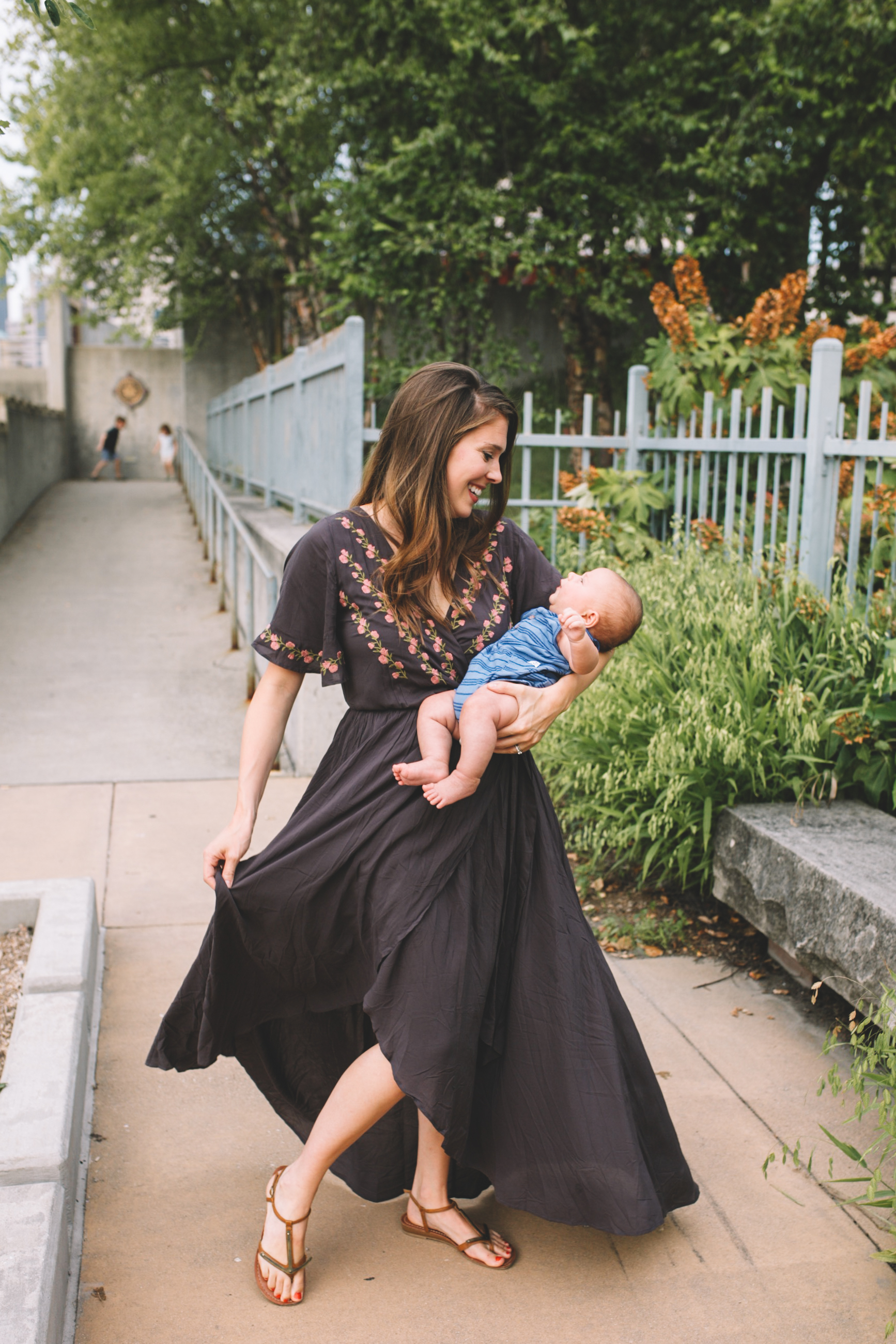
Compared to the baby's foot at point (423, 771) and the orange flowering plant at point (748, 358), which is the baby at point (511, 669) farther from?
the orange flowering plant at point (748, 358)

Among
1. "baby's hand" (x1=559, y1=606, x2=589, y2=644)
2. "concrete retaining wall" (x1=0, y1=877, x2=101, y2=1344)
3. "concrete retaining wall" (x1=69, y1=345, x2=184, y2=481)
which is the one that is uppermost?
"concrete retaining wall" (x1=69, y1=345, x2=184, y2=481)

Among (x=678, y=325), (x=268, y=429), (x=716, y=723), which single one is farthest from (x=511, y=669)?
(x=268, y=429)

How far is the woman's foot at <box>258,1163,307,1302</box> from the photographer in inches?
90.3

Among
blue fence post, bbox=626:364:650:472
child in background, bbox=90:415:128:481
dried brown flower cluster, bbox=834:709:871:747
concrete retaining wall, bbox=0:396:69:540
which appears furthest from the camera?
child in background, bbox=90:415:128:481

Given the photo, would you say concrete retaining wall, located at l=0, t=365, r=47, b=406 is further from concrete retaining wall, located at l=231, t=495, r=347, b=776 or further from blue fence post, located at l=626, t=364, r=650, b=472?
blue fence post, located at l=626, t=364, r=650, b=472

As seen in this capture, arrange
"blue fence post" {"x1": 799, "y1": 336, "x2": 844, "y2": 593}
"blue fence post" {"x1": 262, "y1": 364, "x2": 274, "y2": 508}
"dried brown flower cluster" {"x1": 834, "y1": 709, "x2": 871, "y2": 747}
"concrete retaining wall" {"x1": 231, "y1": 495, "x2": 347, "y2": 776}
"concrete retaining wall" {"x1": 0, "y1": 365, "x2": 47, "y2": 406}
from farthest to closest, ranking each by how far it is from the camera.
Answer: "concrete retaining wall" {"x1": 0, "y1": 365, "x2": 47, "y2": 406}, "blue fence post" {"x1": 262, "y1": 364, "x2": 274, "y2": 508}, "concrete retaining wall" {"x1": 231, "y1": 495, "x2": 347, "y2": 776}, "blue fence post" {"x1": 799, "y1": 336, "x2": 844, "y2": 593}, "dried brown flower cluster" {"x1": 834, "y1": 709, "x2": 871, "y2": 747}

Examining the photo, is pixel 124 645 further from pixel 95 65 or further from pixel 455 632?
pixel 95 65

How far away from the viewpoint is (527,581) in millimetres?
2555

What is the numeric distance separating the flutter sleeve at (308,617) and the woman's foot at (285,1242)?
1.04 metres

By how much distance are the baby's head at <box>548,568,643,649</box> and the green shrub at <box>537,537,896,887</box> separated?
1.57m

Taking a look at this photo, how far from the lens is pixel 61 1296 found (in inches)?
84.8

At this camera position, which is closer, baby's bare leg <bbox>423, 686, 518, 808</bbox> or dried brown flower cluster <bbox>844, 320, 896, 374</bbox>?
baby's bare leg <bbox>423, 686, 518, 808</bbox>

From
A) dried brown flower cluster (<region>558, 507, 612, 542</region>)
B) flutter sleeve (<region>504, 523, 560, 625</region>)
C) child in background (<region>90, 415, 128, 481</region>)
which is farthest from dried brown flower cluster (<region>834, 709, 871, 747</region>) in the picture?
child in background (<region>90, 415, 128, 481</region>)

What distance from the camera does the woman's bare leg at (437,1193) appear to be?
2443 mm
